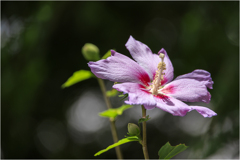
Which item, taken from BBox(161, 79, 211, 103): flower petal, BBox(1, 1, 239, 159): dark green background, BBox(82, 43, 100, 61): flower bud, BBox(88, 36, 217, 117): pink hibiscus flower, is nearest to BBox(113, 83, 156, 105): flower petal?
BBox(88, 36, 217, 117): pink hibiscus flower

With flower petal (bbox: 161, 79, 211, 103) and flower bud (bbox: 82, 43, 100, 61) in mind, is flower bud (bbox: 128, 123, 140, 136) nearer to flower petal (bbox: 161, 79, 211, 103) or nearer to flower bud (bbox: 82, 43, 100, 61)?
flower petal (bbox: 161, 79, 211, 103)

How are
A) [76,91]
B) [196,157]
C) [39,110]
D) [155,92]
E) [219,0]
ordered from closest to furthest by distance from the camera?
[155,92]
[196,157]
[219,0]
[39,110]
[76,91]

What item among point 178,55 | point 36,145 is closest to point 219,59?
point 178,55

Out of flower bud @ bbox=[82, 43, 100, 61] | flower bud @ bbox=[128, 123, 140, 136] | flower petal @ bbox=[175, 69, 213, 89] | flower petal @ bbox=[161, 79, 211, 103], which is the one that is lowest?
flower bud @ bbox=[128, 123, 140, 136]

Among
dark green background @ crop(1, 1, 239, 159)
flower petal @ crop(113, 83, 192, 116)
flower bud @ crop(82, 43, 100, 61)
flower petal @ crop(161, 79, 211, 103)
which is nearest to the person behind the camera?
flower petal @ crop(113, 83, 192, 116)

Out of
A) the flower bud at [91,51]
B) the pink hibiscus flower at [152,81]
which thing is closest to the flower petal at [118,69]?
the pink hibiscus flower at [152,81]

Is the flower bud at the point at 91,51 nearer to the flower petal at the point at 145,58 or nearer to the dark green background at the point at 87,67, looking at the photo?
the flower petal at the point at 145,58

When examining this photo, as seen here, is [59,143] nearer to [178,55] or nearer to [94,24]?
[94,24]
